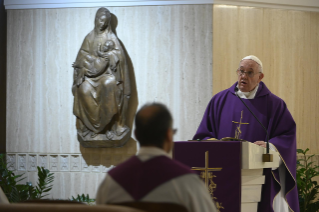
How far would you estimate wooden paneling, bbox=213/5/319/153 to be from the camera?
6973 millimetres

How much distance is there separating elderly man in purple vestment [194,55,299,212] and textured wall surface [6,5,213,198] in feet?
7.48

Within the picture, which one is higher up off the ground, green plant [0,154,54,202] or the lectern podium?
the lectern podium

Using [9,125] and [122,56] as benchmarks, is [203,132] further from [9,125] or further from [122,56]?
[9,125]

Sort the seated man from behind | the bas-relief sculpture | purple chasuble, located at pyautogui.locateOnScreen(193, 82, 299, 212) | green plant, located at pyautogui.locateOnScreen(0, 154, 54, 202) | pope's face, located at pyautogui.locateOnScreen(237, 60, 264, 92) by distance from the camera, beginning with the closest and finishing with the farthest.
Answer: the seated man from behind → purple chasuble, located at pyautogui.locateOnScreen(193, 82, 299, 212) → pope's face, located at pyautogui.locateOnScreen(237, 60, 264, 92) → green plant, located at pyautogui.locateOnScreen(0, 154, 54, 202) → the bas-relief sculpture

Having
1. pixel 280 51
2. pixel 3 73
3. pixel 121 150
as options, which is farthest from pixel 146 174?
pixel 3 73

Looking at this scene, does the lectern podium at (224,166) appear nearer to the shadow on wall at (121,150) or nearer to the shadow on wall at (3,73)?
the shadow on wall at (121,150)

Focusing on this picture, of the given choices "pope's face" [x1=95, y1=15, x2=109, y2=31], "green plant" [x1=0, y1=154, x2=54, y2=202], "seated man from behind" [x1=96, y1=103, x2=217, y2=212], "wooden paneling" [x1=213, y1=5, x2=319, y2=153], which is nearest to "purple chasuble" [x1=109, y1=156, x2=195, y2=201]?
"seated man from behind" [x1=96, y1=103, x2=217, y2=212]

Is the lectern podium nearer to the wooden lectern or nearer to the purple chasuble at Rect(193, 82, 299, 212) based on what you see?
the wooden lectern

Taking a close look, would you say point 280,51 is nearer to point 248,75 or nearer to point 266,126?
point 248,75

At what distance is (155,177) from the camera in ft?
5.71

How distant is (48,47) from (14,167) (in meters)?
2.24

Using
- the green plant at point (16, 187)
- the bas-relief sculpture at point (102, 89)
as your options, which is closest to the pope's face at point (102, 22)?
the bas-relief sculpture at point (102, 89)

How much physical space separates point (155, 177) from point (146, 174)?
0.14 ft

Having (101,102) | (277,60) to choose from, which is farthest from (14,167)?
(277,60)
